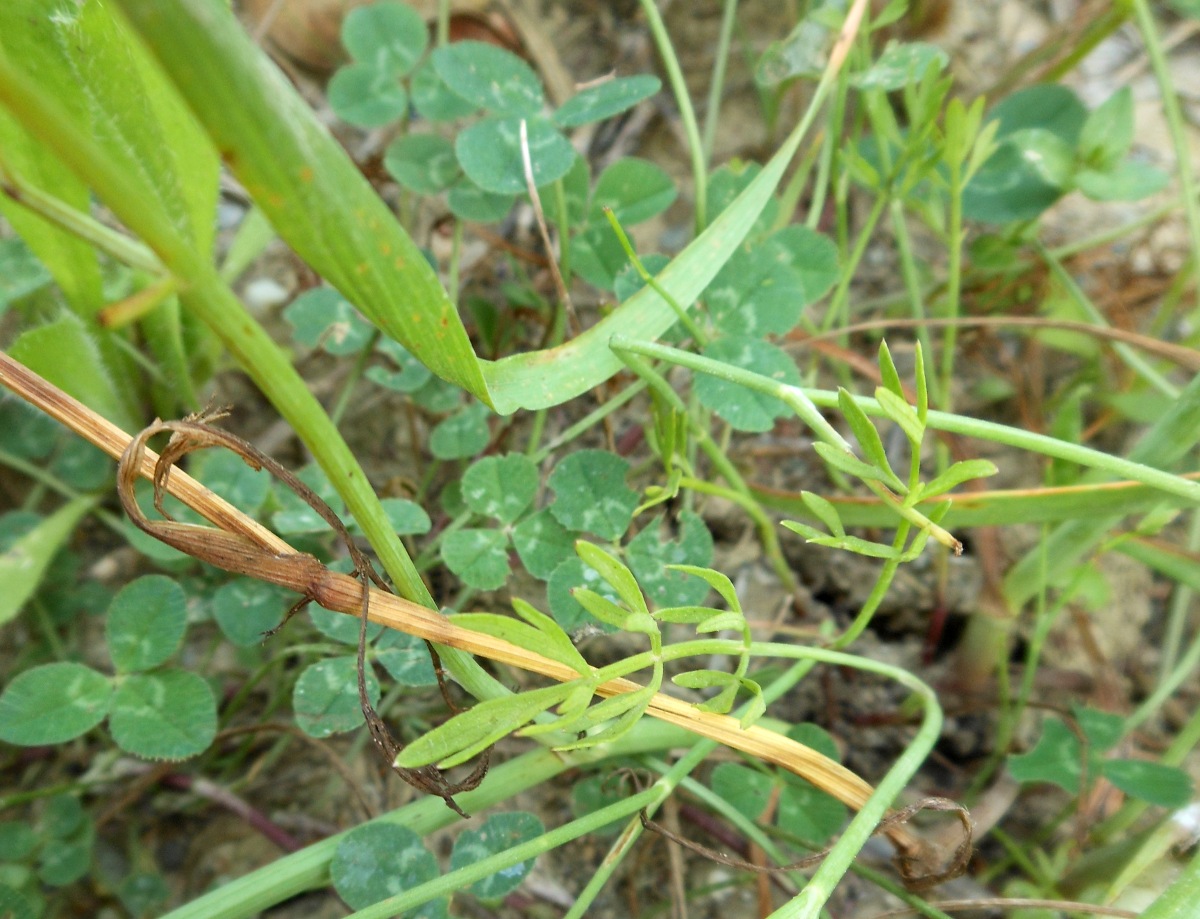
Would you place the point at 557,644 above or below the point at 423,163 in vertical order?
below

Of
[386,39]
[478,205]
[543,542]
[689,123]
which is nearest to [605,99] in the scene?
[689,123]

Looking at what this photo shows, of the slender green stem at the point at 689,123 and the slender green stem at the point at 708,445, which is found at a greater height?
the slender green stem at the point at 689,123

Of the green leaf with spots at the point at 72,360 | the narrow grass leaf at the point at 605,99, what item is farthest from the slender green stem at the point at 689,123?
the green leaf with spots at the point at 72,360

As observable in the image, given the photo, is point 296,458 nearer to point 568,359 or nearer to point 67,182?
point 67,182

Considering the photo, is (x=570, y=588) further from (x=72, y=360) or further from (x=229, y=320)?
(x=72, y=360)

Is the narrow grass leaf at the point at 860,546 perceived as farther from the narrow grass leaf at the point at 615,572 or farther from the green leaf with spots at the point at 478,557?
the green leaf with spots at the point at 478,557

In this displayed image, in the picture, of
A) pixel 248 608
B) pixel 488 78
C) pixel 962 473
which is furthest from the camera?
pixel 488 78
